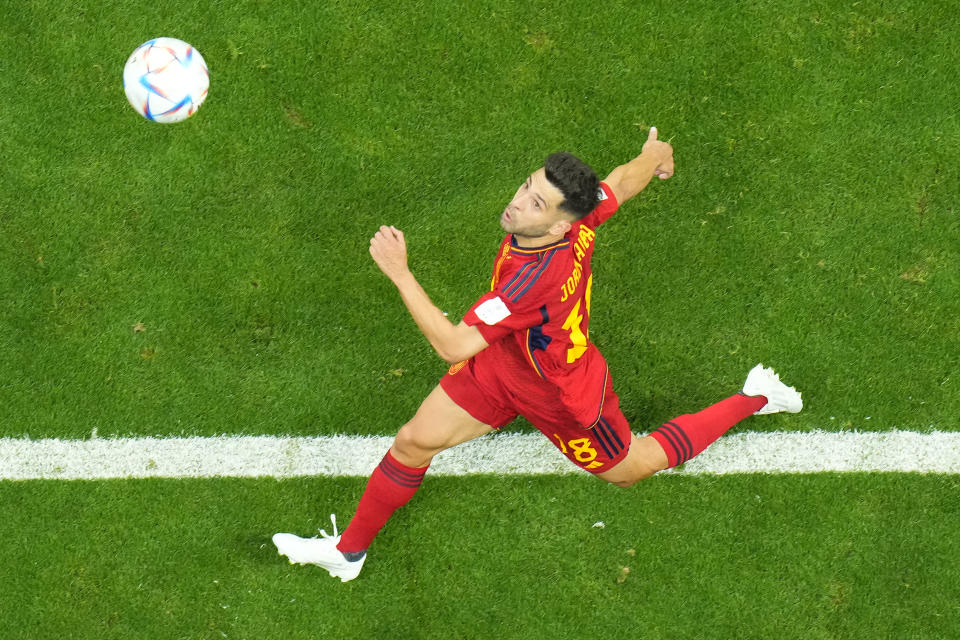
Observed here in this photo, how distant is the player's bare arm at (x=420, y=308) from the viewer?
368 cm

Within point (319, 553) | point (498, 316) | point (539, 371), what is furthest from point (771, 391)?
point (319, 553)

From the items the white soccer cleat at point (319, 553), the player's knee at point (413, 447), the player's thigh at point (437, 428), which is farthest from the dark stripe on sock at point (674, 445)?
the white soccer cleat at point (319, 553)

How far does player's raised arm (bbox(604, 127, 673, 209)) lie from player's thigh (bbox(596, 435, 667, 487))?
1.24 metres

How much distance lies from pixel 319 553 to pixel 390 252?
1.95 meters

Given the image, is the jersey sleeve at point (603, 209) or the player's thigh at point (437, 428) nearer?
the jersey sleeve at point (603, 209)

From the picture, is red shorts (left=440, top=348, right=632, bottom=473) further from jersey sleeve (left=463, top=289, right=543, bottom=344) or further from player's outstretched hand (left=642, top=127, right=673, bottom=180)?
player's outstretched hand (left=642, top=127, right=673, bottom=180)

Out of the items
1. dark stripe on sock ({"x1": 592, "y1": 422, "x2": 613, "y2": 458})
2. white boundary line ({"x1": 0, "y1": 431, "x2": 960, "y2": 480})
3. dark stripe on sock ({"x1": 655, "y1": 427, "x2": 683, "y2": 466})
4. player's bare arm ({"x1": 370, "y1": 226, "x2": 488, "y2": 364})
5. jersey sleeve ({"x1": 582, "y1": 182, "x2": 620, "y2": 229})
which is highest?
jersey sleeve ({"x1": 582, "y1": 182, "x2": 620, "y2": 229})

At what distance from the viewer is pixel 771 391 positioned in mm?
4879

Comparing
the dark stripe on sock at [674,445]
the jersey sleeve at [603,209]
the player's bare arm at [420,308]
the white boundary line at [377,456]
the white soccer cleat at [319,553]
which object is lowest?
the white soccer cleat at [319,553]

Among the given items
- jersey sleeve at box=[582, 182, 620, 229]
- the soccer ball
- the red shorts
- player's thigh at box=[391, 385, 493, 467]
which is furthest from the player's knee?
the soccer ball

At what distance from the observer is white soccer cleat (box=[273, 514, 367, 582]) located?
4.80 metres

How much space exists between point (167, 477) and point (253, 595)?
0.81 m

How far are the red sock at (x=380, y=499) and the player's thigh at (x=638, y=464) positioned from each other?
96cm

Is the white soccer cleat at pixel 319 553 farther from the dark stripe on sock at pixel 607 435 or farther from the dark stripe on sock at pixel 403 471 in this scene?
the dark stripe on sock at pixel 607 435
